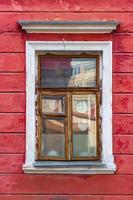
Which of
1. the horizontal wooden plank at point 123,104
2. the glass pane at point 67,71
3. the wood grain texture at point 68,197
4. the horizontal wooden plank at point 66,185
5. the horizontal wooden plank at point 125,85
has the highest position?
the glass pane at point 67,71

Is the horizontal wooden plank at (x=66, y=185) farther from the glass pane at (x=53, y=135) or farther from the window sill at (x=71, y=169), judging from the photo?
the glass pane at (x=53, y=135)

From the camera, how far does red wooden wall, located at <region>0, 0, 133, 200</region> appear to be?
6.50 metres

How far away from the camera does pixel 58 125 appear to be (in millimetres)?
6637

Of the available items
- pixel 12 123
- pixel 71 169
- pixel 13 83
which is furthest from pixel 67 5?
pixel 71 169

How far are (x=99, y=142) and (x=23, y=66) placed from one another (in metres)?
1.19

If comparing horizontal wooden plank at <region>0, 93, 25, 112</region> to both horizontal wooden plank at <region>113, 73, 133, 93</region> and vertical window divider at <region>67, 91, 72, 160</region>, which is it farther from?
horizontal wooden plank at <region>113, 73, 133, 93</region>

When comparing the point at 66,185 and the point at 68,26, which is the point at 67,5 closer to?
the point at 68,26

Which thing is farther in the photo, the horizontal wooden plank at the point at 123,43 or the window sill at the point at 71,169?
the horizontal wooden plank at the point at 123,43

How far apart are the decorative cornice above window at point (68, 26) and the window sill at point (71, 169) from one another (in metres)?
1.47

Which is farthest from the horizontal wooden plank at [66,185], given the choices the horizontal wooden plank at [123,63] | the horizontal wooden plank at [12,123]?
the horizontal wooden plank at [123,63]

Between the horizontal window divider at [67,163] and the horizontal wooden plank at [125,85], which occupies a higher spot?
the horizontal wooden plank at [125,85]

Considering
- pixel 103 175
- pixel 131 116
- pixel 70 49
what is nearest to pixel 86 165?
pixel 103 175

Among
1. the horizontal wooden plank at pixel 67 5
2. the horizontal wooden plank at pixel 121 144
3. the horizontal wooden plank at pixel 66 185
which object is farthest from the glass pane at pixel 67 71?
the horizontal wooden plank at pixel 66 185

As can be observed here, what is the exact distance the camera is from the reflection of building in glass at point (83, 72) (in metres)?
6.65
